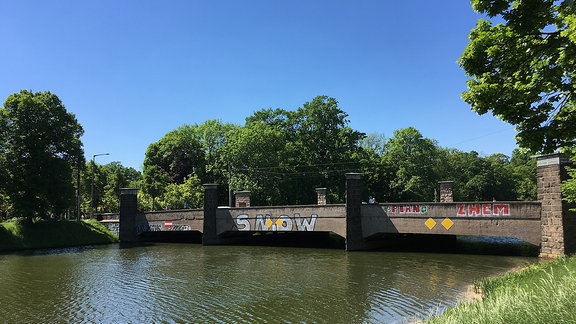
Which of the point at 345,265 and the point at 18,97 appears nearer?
the point at 345,265

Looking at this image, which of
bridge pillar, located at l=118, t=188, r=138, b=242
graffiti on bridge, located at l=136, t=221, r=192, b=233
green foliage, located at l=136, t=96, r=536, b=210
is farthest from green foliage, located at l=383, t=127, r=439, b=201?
bridge pillar, located at l=118, t=188, r=138, b=242

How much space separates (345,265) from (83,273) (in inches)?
602

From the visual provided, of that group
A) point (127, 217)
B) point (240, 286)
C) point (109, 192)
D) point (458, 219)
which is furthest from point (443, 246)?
point (109, 192)

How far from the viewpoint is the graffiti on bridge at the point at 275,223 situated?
118 ft

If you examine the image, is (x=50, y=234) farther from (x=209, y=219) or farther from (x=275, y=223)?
(x=275, y=223)

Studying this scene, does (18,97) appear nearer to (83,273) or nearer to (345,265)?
(83,273)

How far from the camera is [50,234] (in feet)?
137

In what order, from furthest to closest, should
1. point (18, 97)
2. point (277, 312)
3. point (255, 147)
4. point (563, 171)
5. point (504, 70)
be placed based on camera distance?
1. point (255, 147)
2. point (18, 97)
3. point (563, 171)
4. point (277, 312)
5. point (504, 70)

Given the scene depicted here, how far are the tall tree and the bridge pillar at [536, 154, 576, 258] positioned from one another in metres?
40.6

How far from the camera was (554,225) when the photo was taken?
2375 cm

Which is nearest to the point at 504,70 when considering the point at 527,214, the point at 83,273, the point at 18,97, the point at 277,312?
the point at 277,312

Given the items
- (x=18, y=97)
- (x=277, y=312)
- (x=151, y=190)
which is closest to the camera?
(x=277, y=312)

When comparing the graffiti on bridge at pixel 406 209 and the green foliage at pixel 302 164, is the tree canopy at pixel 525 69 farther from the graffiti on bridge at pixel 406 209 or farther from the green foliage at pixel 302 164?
the green foliage at pixel 302 164

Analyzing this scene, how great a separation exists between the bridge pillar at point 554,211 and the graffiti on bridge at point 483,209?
2298mm
